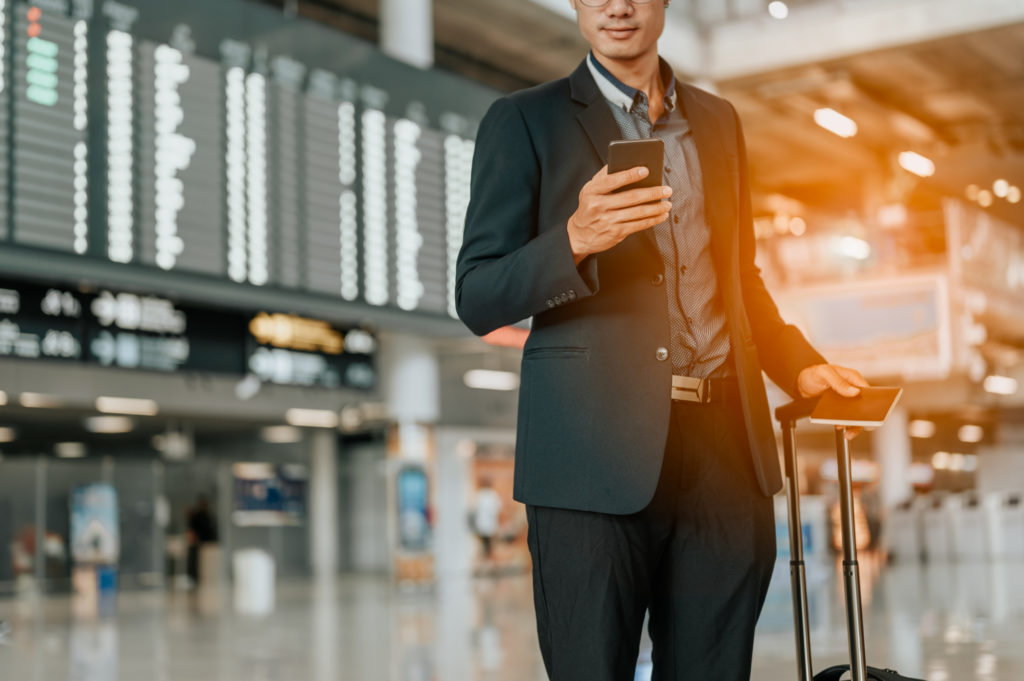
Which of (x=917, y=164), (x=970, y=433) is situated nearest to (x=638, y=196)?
(x=917, y=164)

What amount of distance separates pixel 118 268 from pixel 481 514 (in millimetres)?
13971

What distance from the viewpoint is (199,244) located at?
25.9ft

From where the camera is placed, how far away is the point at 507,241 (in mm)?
1836

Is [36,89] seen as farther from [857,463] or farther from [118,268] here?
[857,463]

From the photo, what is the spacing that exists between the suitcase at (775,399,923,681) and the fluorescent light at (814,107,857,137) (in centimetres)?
1477

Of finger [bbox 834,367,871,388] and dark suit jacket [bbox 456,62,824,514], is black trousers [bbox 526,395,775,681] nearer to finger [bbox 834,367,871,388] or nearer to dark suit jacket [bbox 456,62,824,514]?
dark suit jacket [bbox 456,62,824,514]

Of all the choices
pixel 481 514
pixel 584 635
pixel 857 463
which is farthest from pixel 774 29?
pixel 857 463

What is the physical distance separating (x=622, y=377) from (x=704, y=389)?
15cm

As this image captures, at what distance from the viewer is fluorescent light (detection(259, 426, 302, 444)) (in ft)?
70.2

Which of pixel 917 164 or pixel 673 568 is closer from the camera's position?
pixel 673 568

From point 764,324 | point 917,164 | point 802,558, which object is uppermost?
point 917,164

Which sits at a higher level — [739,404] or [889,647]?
[739,404]

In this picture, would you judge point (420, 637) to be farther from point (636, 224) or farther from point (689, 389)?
point (636, 224)

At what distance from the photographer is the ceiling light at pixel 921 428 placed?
30797 mm
